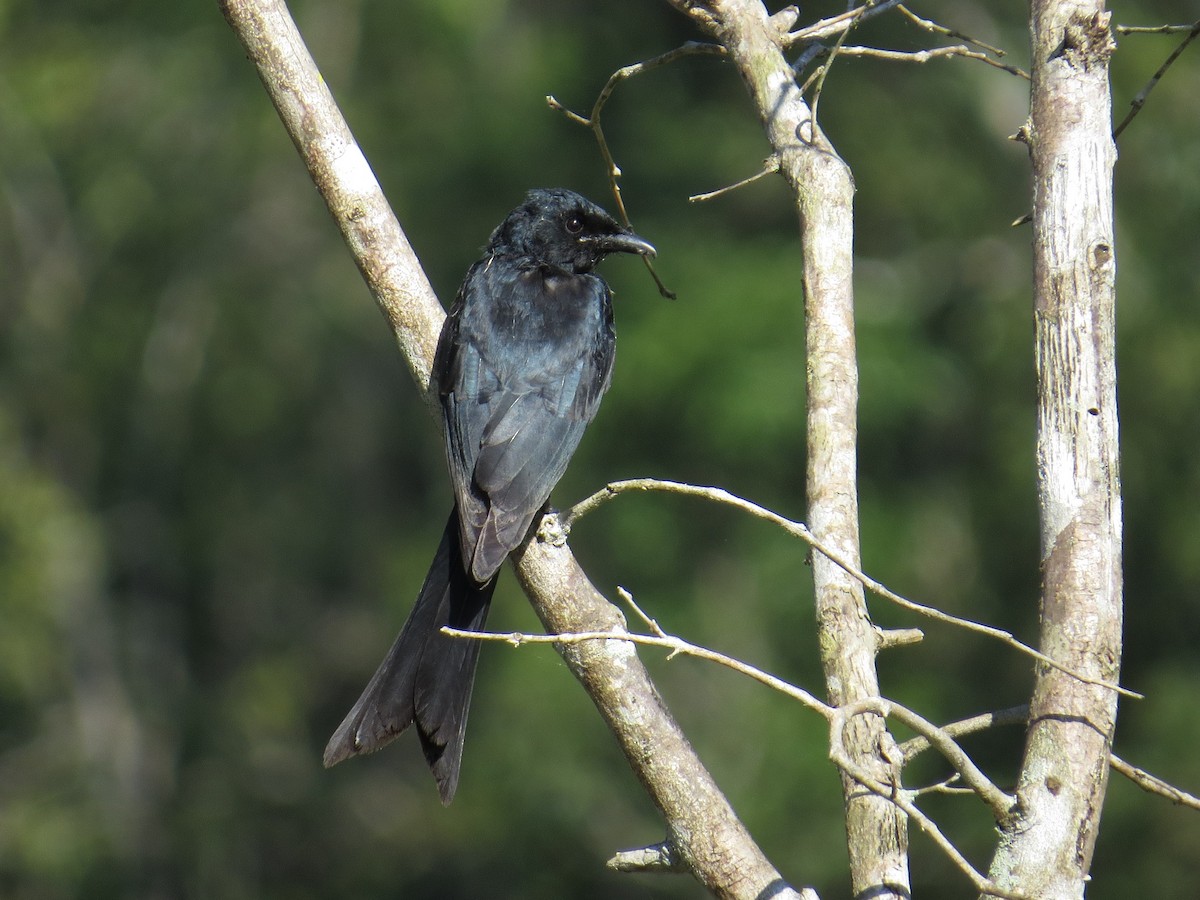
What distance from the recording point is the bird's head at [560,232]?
4.31 m

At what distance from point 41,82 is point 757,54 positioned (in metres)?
10.6

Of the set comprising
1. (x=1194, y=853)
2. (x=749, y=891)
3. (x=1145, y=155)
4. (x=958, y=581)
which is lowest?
(x=1194, y=853)

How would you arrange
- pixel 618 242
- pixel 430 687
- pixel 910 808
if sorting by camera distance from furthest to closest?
pixel 618 242
pixel 430 687
pixel 910 808

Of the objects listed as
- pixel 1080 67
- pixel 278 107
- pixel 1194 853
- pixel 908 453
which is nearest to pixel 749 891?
pixel 1080 67

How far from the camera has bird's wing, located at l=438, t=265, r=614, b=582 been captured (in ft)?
10.8

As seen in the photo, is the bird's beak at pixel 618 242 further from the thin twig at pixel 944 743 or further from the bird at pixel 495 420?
the thin twig at pixel 944 743

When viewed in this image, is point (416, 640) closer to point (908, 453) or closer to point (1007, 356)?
point (1007, 356)

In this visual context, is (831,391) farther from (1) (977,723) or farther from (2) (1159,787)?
(2) (1159,787)

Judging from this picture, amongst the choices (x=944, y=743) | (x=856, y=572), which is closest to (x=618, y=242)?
(x=856, y=572)

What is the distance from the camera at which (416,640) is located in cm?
321

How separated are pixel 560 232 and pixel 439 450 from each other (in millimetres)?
8187

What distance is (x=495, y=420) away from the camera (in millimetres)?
3637

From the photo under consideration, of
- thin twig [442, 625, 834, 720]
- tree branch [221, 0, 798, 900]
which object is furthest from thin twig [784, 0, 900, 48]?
thin twig [442, 625, 834, 720]

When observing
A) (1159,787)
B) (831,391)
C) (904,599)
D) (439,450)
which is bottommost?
(439,450)
